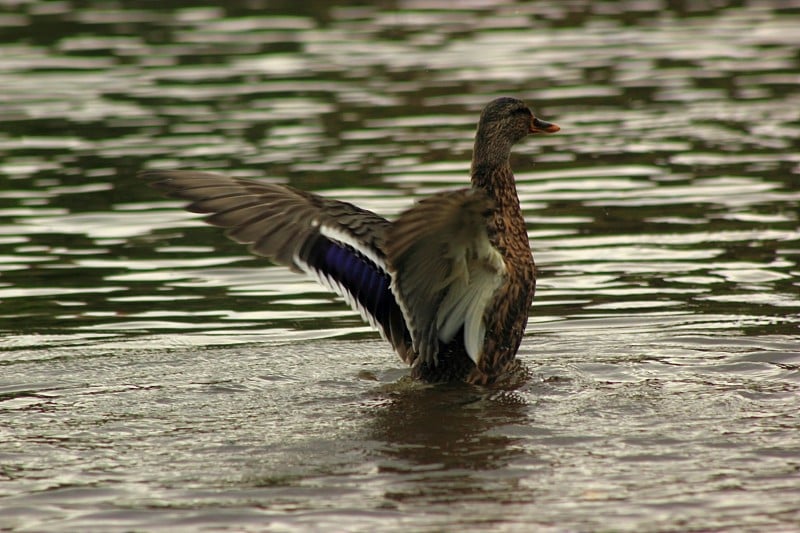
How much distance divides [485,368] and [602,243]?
10.1 feet

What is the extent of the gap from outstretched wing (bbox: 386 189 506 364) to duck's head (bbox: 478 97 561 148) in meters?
1.07

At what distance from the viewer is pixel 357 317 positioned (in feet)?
29.6

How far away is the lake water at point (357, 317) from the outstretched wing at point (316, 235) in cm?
46

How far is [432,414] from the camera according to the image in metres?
6.89

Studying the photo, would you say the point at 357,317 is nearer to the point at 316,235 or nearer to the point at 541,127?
the point at 541,127

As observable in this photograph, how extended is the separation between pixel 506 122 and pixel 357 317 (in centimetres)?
172

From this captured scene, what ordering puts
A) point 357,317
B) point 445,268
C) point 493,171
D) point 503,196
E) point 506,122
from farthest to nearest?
point 357,317 < point 506,122 < point 493,171 < point 503,196 < point 445,268

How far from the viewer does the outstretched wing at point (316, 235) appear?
7.16 metres

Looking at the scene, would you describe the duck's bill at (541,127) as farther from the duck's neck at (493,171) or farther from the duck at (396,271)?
the duck at (396,271)

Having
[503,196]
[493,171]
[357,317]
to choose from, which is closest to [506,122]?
[493,171]

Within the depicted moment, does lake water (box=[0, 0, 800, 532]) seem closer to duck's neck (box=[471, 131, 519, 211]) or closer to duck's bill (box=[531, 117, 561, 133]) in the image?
duck's neck (box=[471, 131, 519, 211])

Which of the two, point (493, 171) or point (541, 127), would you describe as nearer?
point (493, 171)

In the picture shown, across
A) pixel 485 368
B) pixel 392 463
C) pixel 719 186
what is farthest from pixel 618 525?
pixel 719 186

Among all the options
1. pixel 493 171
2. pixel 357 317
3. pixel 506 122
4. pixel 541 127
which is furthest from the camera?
pixel 357 317
